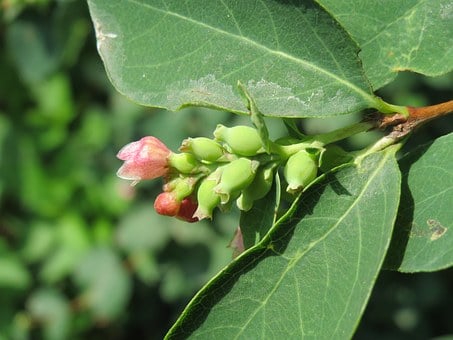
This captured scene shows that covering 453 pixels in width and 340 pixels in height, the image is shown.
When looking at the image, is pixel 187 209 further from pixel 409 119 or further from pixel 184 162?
pixel 409 119

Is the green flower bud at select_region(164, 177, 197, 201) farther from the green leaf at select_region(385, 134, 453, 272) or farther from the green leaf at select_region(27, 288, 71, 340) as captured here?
the green leaf at select_region(27, 288, 71, 340)

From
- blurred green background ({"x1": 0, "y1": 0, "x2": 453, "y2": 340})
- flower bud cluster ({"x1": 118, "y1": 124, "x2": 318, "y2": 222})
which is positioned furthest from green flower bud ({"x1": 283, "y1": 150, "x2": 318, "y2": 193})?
blurred green background ({"x1": 0, "y1": 0, "x2": 453, "y2": 340})

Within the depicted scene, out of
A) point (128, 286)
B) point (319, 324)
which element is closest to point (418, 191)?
point (319, 324)

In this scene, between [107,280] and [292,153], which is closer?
[292,153]

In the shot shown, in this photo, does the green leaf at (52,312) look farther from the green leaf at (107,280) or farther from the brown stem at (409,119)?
the brown stem at (409,119)

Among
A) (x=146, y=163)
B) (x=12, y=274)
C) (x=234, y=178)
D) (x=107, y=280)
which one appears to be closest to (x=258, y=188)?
(x=234, y=178)

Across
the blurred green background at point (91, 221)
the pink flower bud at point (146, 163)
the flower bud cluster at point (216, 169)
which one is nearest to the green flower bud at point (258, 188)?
the flower bud cluster at point (216, 169)

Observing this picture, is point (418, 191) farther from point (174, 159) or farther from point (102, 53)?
point (102, 53)
